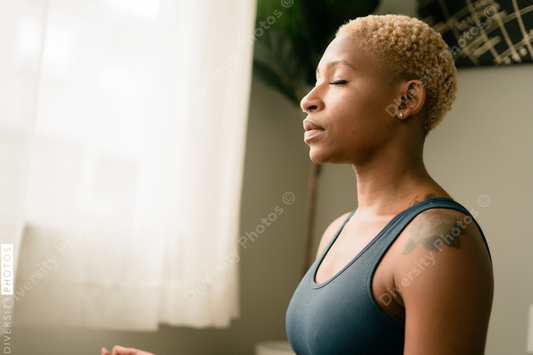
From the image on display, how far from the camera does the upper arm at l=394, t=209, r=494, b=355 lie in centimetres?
58

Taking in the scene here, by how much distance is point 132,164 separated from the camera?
4.61ft

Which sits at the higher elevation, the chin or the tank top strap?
the chin

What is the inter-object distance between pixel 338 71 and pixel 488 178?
4.26 ft

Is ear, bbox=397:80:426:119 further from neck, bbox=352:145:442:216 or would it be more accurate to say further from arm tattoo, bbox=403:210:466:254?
arm tattoo, bbox=403:210:466:254

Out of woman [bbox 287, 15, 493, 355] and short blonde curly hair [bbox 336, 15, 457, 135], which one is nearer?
woman [bbox 287, 15, 493, 355]

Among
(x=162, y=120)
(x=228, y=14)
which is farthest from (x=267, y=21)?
(x=162, y=120)

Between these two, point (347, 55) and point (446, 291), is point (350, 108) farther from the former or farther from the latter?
point (446, 291)

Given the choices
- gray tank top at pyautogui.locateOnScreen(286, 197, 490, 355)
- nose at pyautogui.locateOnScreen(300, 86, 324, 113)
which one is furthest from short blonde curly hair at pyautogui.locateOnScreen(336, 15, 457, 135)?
gray tank top at pyautogui.locateOnScreen(286, 197, 490, 355)

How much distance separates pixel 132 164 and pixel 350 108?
853 millimetres

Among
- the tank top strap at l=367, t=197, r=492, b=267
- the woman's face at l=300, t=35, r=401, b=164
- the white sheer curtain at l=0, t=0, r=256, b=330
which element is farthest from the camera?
the white sheer curtain at l=0, t=0, r=256, b=330

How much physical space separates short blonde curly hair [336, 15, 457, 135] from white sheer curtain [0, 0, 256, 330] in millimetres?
819

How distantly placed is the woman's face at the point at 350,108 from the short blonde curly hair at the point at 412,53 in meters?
0.02

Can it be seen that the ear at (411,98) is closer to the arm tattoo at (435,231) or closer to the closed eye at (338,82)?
the closed eye at (338,82)

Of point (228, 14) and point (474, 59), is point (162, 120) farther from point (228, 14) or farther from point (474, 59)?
point (474, 59)
